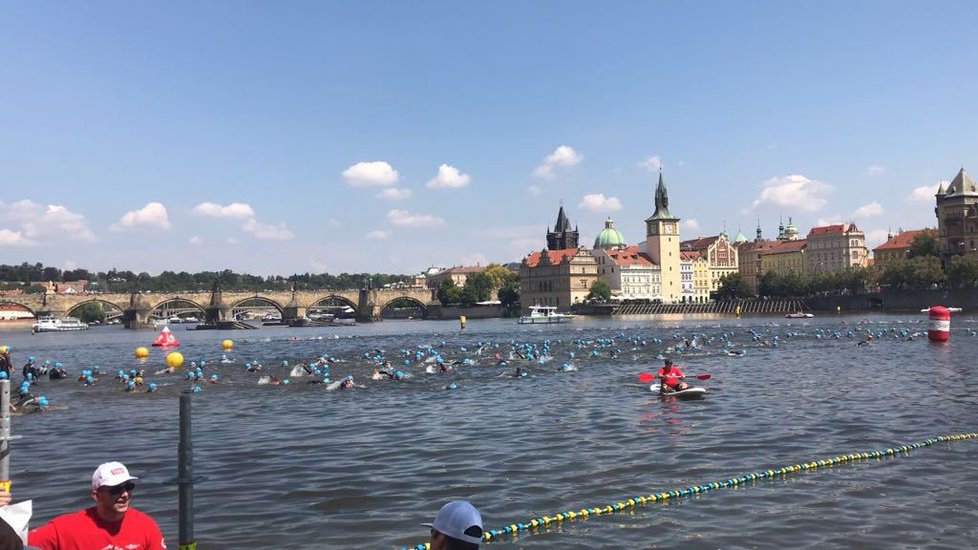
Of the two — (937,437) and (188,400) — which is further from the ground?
(188,400)

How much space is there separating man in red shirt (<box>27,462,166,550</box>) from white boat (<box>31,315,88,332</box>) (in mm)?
157513

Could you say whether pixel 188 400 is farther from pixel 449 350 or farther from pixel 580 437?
pixel 449 350

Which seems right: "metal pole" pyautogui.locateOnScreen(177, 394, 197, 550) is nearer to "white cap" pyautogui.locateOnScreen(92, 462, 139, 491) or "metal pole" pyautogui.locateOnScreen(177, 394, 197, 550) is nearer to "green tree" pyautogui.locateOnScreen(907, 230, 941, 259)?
"white cap" pyautogui.locateOnScreen(92, 462, 139, 491)

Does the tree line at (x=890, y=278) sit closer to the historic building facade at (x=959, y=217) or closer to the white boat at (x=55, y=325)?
the historic building facade at (x=959, y=217)

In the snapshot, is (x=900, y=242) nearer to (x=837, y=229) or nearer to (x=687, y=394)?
(x=837, y=229)

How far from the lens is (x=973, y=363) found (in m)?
40.2

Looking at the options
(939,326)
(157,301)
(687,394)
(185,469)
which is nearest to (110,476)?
(185,469)

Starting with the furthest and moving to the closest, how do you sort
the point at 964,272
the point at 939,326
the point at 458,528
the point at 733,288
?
the point at 733,288 < the point at 964,272 < the point at 939,326 < the point at 458,528

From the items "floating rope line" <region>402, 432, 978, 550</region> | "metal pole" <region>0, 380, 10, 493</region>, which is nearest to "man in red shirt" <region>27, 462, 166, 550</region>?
"metal pole" <region>0, 380, 10, 493</region>

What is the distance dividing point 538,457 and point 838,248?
631 feet

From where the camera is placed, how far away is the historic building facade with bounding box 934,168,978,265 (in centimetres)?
14400

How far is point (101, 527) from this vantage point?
7.18m

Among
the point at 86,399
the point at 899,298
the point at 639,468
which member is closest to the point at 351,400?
the point at 86,399

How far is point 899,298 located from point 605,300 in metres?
63.6
